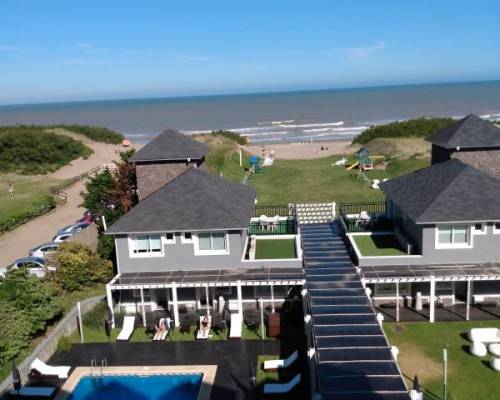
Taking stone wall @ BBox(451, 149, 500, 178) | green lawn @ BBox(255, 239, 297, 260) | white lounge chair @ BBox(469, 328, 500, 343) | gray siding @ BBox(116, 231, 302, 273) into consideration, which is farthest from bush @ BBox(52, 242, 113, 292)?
stone wall @ BBox(451, 149, 500, 178)

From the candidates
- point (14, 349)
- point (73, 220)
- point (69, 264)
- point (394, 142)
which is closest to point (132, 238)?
point (69, 264)

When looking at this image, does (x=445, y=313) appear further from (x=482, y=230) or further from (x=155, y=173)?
(x=155, y=173)

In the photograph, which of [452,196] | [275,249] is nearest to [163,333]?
[275,249]

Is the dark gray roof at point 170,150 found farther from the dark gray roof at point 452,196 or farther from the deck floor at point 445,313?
the deck floor at point 445,313

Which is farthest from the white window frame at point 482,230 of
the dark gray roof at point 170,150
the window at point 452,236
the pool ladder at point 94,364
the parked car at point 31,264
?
the parked car at point 31,264

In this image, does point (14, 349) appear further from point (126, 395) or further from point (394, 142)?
point (394, 142)

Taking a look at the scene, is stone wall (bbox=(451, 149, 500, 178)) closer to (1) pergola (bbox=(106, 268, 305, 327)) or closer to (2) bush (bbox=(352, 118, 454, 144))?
(1) pergola (bbox=(106, 268, 305, 327))

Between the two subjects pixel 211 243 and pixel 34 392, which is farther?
pixel 211 243
